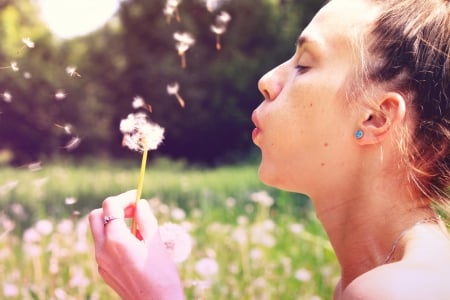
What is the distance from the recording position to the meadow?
1958 millimetres

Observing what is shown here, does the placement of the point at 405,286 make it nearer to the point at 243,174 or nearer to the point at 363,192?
the point at 363,192

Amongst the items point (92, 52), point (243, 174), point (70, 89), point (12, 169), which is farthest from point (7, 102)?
point (243, 174)

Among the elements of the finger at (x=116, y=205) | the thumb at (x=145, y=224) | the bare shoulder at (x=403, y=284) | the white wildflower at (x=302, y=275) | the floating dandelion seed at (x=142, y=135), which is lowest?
the bare shoulder at (x=403, y=284)

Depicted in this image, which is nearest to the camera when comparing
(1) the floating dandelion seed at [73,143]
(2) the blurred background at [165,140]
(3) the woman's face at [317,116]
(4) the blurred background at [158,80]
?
(3) the woman's face at [317,116]

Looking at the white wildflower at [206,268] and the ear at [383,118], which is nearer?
the ear at [383,118]

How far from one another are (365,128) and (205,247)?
1.20 metres

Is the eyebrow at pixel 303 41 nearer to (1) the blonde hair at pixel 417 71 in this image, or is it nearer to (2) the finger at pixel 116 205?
(1) the blonde hair at pixel 417 71

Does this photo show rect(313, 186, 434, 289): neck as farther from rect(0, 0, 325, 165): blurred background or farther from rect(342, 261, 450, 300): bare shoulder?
rect(0, 0, 325, 165): blurred background

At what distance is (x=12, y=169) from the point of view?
464 cm

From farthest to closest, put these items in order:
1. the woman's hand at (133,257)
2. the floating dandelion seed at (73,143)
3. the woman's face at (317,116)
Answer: the floating dandelion seed at (73,143) < the woman's face at (317,116) < the woman's hand at (133,257)

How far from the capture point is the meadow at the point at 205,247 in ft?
6.42

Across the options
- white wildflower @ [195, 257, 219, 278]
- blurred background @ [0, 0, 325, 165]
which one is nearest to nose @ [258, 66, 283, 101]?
white wildflower @ [195, 257, 219, 278]

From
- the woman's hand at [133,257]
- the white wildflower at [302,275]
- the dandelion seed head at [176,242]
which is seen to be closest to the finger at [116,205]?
the woman's hand at [133,257]

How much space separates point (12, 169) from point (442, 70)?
3834 mm
